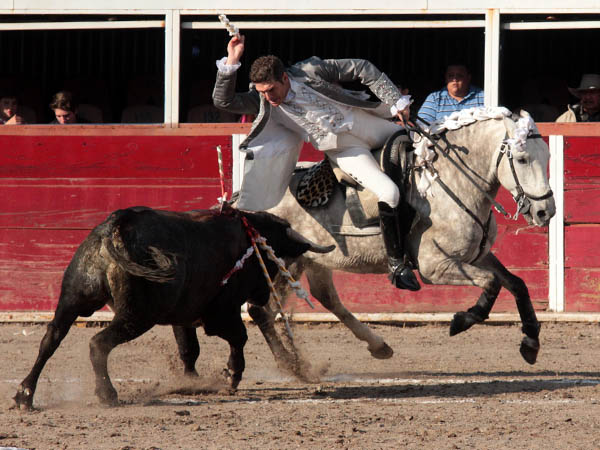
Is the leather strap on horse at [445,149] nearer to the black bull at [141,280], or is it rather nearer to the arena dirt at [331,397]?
the arena dirt at [331,397]

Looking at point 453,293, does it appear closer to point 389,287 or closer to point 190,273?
point 389,287

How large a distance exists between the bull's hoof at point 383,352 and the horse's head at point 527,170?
1.41 meters

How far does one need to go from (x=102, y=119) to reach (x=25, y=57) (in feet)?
3.90

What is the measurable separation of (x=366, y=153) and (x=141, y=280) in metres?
1.94

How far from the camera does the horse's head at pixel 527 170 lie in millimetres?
6066

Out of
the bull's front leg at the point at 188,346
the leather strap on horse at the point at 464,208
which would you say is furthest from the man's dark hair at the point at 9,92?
the leather strap on horse at the point at 464,208

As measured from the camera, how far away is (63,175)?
29.5 feet

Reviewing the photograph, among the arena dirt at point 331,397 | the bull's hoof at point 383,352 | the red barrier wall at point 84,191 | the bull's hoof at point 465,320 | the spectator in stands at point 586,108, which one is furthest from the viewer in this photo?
the red barrier wall at point 84,191

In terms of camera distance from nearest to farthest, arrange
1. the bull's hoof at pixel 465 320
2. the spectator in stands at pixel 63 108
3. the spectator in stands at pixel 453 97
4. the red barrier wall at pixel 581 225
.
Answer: the bull's hoof at pixel 465 320 < the spectator in stands at pixel 453 97 < the red barrier wall at pixel 581 225 < the spectator in stands at pixel 63 108

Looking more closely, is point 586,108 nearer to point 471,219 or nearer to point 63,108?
point 471,219

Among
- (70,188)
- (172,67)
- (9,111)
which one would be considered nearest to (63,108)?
(9,111)

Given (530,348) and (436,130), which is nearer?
(530,348)

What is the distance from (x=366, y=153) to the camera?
6500mm

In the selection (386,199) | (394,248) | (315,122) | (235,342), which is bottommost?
(235,342)
